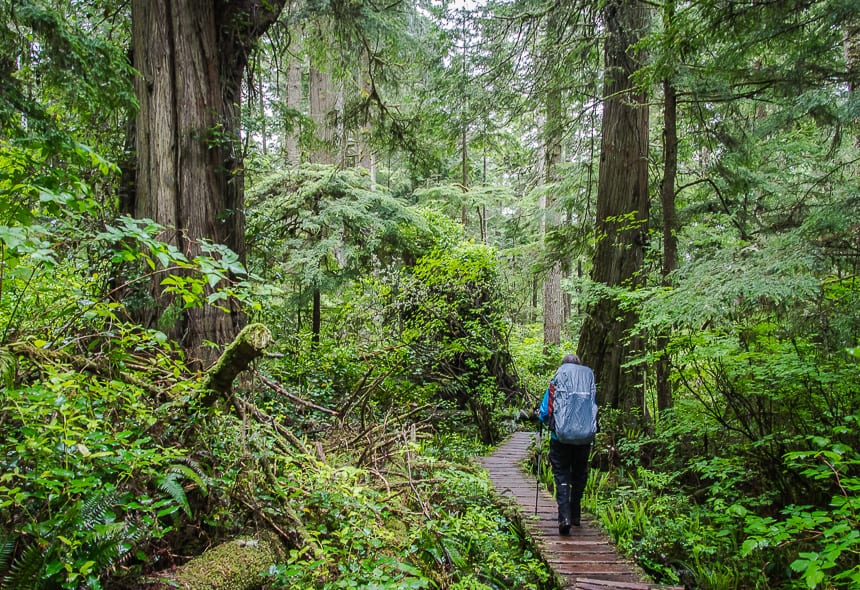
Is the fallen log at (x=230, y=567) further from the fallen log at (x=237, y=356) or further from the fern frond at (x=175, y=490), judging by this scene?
the fallen log at (x=237, y=356)

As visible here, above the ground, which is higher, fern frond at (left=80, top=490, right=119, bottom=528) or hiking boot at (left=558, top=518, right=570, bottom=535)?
fern frond at (left=80, top=490, right=119, bottom=528)

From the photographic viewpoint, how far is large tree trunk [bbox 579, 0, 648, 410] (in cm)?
780

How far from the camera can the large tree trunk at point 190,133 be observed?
5.70m

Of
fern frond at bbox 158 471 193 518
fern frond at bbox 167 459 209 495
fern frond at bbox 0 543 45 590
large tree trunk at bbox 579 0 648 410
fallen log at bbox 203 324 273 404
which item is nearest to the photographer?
fern frond at bbox 0 543 45 590

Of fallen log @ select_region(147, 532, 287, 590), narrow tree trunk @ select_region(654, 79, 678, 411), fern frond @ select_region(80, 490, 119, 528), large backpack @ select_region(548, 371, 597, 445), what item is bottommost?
fallen log @ select_region(147, 532, 287, 590)

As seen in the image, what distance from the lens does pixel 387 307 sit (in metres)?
9.91

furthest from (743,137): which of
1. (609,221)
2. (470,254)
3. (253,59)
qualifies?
(253,59)

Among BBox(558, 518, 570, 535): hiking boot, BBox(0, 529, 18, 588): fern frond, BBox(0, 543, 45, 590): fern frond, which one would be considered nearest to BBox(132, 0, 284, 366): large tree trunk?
BBox(0, 529, 18, 588): fern frond

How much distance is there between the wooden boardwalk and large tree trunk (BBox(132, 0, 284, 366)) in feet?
13.1

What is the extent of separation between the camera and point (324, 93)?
13.8 m

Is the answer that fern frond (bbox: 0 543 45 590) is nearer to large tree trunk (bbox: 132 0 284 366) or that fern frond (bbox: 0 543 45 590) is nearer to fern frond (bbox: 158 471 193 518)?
fern frond (bbox: 158 471 193 518)

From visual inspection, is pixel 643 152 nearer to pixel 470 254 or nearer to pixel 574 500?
pixel 470 254

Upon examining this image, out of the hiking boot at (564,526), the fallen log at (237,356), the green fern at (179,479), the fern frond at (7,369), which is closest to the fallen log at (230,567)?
the green fern at (179,479)

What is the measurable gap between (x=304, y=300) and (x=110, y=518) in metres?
7.31
